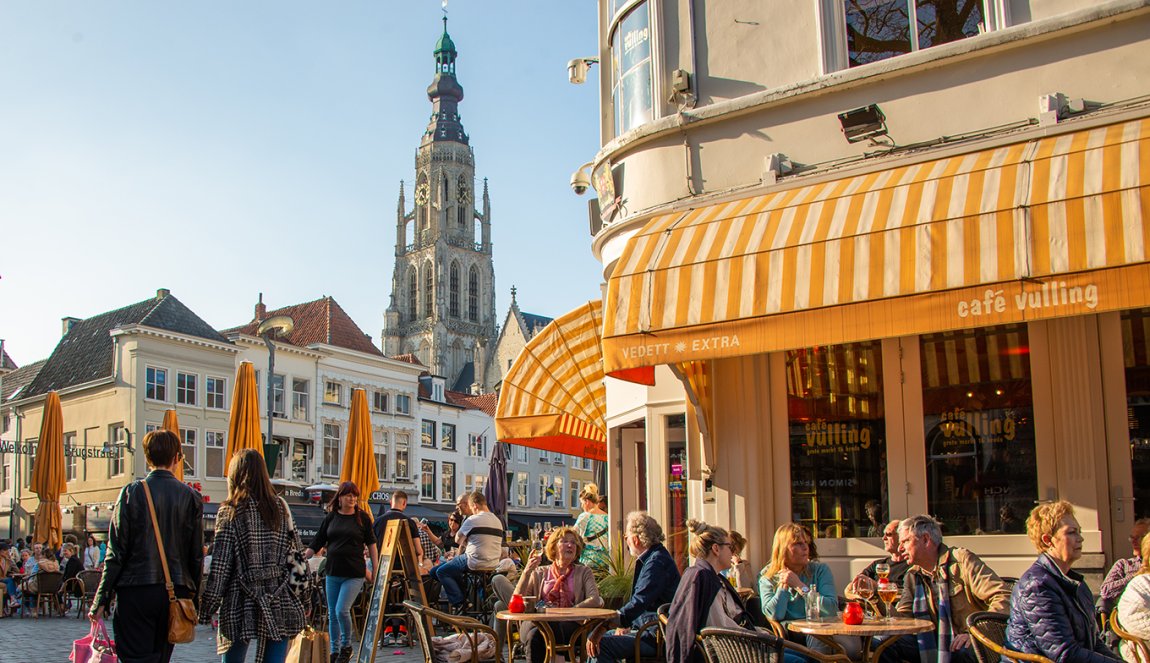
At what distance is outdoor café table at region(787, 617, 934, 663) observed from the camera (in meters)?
6.64

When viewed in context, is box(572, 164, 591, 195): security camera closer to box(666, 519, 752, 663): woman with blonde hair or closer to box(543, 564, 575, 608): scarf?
box(543, 564, 575, 608): scarf

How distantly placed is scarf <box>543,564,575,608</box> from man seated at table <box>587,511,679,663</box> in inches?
28.8

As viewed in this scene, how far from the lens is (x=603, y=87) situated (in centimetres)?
1295

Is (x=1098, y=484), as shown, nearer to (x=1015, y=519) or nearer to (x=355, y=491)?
(x=1015, y=519)

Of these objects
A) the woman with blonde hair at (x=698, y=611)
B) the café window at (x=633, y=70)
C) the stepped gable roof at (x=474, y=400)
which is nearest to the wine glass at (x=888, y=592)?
the woman with blonde hair at (x=698, y=611)

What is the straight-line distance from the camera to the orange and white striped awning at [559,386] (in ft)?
50.6

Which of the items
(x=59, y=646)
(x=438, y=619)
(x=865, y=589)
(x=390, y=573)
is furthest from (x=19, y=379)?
(x=865, y=589)

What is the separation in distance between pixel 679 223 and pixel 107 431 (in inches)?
1553

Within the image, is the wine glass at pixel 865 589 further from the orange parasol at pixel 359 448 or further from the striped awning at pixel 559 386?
the orange parasol at pixel 359 448

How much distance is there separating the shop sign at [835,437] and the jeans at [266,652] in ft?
17.4

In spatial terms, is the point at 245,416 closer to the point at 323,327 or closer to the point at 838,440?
the point at 838,440

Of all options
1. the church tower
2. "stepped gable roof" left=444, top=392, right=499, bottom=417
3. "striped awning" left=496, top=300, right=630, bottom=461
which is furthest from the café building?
the church tower

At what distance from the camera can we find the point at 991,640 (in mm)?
6125

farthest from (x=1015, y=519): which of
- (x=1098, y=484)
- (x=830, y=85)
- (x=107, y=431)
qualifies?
(x=107, y=431)
